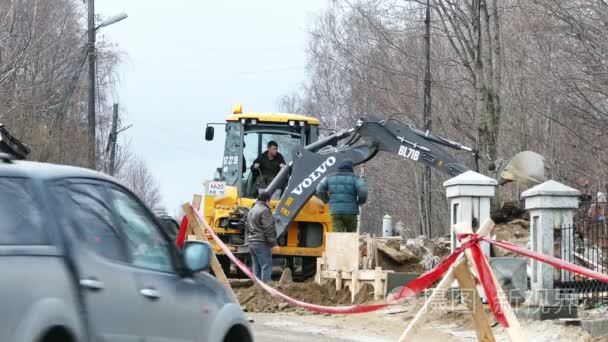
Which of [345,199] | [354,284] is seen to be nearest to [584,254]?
[354,284]

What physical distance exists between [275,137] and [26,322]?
67.6ft

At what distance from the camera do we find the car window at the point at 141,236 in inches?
292

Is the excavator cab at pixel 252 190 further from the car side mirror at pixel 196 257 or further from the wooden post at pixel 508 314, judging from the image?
the car side mirror at pixel 196 257

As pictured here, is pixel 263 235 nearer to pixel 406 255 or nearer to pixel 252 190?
pixel 406 255

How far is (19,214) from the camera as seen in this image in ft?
20.7

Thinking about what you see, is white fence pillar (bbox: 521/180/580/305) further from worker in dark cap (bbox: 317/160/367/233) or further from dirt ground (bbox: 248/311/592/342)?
worker in dark cap (bbox: 317/160/367/233)

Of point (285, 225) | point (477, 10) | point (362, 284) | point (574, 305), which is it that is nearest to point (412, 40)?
point (477, 10)

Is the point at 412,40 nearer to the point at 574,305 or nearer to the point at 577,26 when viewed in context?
the point at 577,26

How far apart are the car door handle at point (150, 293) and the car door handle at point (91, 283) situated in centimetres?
52

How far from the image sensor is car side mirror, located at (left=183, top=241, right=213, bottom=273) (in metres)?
7.91

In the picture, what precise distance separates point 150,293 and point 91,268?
69 cm

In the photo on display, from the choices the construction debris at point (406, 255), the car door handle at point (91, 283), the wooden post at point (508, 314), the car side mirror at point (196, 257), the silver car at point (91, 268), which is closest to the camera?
the silver car at point (91, 268)

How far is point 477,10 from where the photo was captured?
29828mm

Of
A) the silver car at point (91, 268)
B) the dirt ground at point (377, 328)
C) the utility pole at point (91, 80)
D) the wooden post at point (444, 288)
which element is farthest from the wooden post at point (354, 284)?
the utility pole at point (91, 80)
